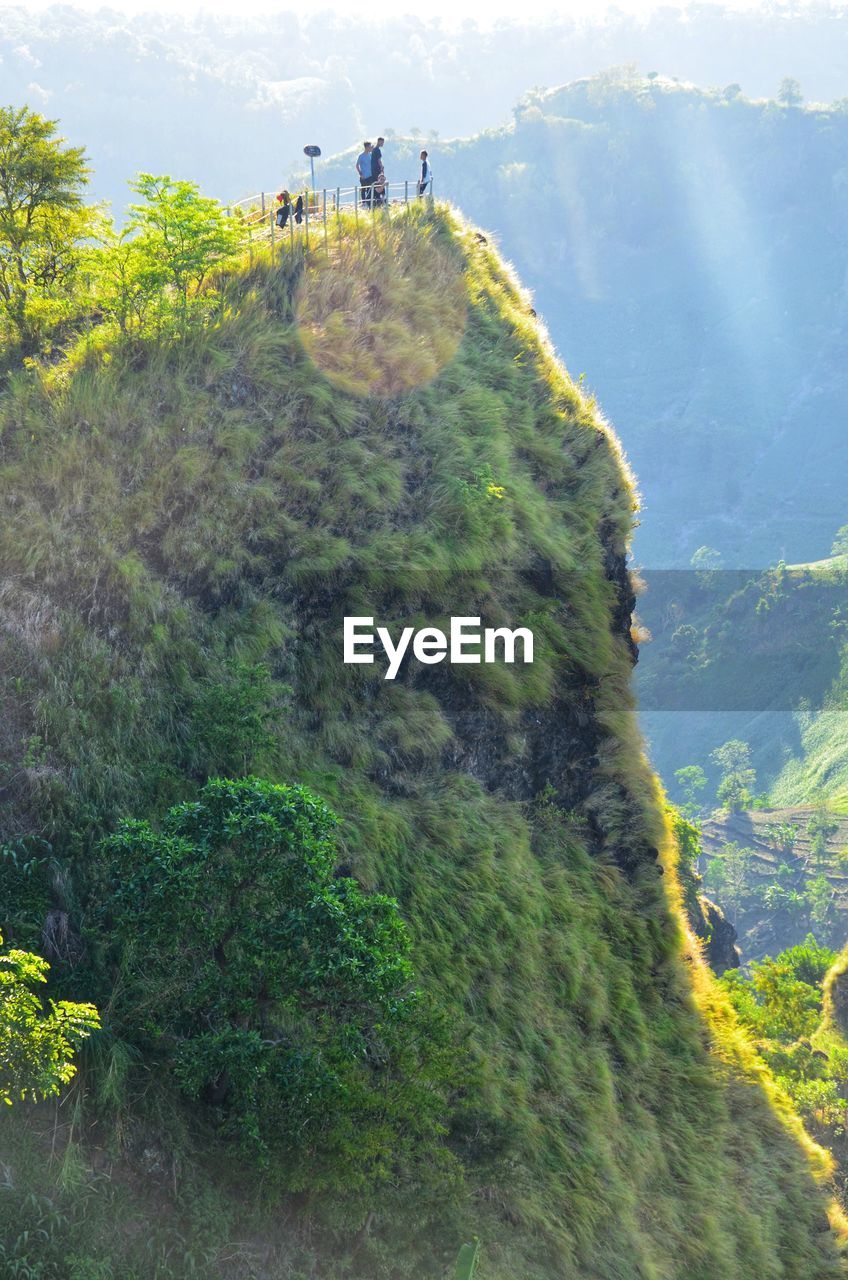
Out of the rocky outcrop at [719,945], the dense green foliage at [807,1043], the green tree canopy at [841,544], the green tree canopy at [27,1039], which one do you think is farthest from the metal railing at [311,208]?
the green tree canopy at [841,544]

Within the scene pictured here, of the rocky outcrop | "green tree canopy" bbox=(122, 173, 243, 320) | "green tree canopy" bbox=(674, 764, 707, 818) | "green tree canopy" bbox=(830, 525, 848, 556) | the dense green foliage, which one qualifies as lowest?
the dense green foliage

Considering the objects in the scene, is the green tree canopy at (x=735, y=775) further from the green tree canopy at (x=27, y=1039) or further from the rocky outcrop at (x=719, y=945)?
the green tree canopy at (x=27, y=1039)

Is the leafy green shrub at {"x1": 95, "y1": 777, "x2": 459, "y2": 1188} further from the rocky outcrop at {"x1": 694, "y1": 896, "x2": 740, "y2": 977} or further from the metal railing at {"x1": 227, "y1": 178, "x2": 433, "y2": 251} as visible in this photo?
the rocky outcrop at {"x1": 694, "y1": 896, "x2": 740, "y2": 977}

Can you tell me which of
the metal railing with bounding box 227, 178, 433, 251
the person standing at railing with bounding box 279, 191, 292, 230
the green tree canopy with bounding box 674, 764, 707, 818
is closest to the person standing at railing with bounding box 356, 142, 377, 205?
the metal railing with bounding box 227, 178, 433, 251

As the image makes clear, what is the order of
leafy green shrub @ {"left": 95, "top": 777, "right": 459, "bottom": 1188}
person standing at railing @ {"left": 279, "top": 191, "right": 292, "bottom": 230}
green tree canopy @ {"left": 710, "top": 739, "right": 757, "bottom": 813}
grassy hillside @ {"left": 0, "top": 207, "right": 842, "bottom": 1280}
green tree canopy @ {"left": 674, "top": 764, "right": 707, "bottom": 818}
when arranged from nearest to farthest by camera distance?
leafy green shrub @ {"left": 95, "top": 777, "right": 459, "bottom": 1188}, grassy hillside @ {"left": 0, "top": 207, "right": 842, "bottom": 1280}, person standing at railing @ {"left": 279, "top": 191, "right": 292, "bottom": 230}, green tree canopy @ {"left": 710, "top": 739, "right": 757, "bottom": 813}, green tree canopy @ {"left": 674, "top": 764, "right": 707, "bottom": 818}

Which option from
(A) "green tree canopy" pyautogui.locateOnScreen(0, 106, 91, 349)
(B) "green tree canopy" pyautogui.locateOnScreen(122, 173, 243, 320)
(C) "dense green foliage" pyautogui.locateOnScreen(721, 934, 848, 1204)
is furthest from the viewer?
(C) "dense green foliage" pyautogui.locateOnScreen(721, 934, 848, 1204)

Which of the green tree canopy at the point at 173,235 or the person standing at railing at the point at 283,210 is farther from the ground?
the person standing at railing at the point at 283,210

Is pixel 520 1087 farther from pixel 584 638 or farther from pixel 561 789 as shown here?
pixel 584 638
